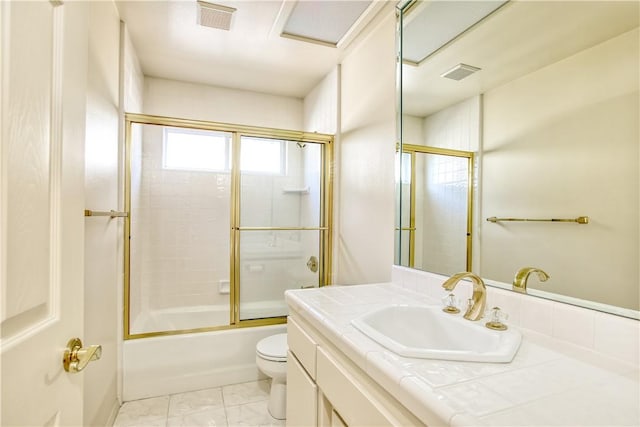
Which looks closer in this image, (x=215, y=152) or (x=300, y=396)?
(x=300, y=396)

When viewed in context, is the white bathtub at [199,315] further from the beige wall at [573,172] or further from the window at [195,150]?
the beige wall at [573,172]

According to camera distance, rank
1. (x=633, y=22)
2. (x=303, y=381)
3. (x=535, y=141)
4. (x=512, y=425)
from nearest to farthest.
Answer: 1. (x=512, y=425)
2. (x=633, y=22)
3. (x=535, y=141)
4. (x=303, y=381)

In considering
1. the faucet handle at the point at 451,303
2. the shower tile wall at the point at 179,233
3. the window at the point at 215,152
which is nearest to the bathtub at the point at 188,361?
the shower tile wall at the point at 179,233

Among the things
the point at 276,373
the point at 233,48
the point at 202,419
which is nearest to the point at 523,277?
the point at 276,373

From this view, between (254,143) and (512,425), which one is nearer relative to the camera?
(512,425)

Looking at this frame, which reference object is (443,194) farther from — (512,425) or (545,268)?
(512,425)

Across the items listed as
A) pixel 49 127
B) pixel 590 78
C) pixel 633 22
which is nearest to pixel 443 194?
pixel 590 78

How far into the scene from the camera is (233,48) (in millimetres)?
2352

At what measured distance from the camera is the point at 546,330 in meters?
0.96

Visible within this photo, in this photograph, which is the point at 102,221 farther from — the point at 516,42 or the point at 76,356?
the point at 516,42

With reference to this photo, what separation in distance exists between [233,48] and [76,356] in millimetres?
2245

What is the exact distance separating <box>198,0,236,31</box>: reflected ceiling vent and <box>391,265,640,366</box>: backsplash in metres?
A: 2.01

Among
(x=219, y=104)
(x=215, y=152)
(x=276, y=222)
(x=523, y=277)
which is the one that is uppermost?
(x=219, y=104)

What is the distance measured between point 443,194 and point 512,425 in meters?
1.13
